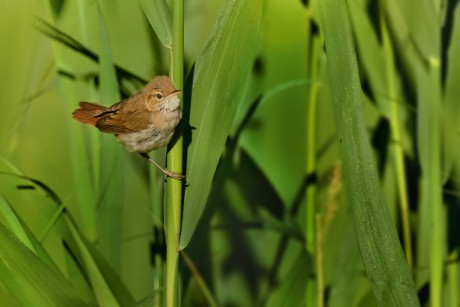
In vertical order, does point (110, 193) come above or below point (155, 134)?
below

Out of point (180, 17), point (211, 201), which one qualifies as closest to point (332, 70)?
point (180, 17)

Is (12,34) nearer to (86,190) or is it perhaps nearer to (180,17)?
(86,190)

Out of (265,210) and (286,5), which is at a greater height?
(286,5)

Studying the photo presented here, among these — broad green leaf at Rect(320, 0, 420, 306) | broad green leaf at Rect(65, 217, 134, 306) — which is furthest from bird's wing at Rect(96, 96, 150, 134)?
broad green leaf at Rect(320, 0, 420, 306)

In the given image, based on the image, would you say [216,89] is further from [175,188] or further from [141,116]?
[141,116]

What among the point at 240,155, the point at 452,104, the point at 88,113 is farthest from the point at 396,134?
the point at 88,113

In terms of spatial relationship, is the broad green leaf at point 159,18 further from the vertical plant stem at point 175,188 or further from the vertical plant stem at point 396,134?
the vertical plant stem at point 396,134

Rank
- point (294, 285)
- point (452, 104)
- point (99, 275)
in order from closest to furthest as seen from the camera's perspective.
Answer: point (99, 275)
point (294, 285)
point (452, 104)

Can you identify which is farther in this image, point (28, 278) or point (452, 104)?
point (452, 104)
